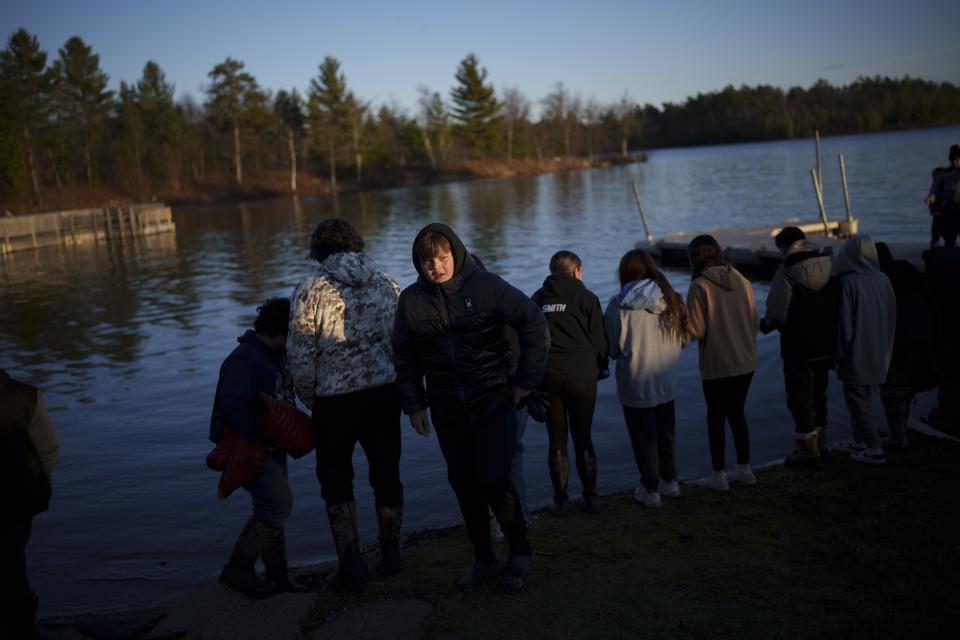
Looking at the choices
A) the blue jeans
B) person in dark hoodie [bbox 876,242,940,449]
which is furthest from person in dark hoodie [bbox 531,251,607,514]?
person in dark hoodie [bbox 876,242,940,449]

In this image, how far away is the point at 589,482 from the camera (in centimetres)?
562

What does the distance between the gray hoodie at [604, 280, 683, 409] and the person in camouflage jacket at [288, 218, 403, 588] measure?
1693 millimetres

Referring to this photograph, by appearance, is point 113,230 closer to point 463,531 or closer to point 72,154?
point 72,154

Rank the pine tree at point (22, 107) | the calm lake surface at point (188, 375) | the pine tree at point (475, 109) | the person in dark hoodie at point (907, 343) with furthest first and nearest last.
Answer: the pine tree at point (475, 109)
the pine tree at point (22, 107)
the calm lake surface at point (188, 375)
the person in dark hoodie at point (907, 343)

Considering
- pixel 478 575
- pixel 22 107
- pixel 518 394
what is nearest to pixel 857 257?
pixel 518 394

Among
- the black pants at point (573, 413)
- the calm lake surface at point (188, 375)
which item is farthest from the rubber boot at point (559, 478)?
the calm lake surface at point (188, 375)

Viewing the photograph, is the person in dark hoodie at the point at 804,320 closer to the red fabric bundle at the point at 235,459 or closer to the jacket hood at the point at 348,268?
the jacket hood at the point at 348,268

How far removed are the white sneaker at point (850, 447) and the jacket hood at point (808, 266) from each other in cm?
135

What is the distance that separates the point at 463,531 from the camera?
5.78m

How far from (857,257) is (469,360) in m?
3.37

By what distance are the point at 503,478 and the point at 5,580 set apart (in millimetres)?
2497

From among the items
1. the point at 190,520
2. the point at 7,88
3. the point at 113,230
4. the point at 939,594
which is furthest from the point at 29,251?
the point at 939,594

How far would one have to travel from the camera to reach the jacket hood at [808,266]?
575 cm

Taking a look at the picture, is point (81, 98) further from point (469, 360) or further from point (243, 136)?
point (469, 360)
